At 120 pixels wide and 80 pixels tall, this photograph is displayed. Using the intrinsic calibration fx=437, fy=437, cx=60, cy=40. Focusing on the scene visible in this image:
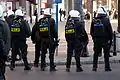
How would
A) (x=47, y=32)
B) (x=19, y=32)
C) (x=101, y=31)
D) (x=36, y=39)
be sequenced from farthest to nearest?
(x=36, y=39), (x=19, y=32), (x=47, y=32), (x=101, y=31)

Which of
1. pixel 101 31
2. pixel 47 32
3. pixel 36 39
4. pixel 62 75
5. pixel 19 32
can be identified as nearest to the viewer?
pixel 62 75

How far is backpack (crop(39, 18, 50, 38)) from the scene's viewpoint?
13625mm

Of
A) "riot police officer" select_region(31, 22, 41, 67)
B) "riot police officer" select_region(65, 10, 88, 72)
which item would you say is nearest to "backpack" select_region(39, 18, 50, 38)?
"riot police officer" select_region(31, 22, 41, 67)

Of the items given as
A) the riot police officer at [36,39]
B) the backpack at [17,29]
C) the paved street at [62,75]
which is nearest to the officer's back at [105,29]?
the paved street at [62,75]

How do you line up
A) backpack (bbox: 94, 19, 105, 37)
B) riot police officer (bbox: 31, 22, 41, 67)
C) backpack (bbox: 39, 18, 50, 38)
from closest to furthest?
backpack (bbox: 94, 19, 105, 37) → backpack (bbox: 39, 18, 50, 38) → riot police officer (bbox: 31, 22, 41, 67)

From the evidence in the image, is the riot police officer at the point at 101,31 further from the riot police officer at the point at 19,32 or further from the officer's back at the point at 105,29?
the riot police officer at the point at 19,32

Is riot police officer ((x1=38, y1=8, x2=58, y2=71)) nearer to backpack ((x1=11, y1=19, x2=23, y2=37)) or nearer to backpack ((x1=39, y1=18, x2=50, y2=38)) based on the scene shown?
backpack ((x1=39, y1=18, x2=50, y2=38))

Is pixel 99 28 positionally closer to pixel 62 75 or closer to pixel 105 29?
pixel 105 29

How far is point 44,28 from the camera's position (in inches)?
538

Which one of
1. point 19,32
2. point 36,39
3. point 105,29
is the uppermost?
point 105,29

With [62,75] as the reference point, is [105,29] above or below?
above

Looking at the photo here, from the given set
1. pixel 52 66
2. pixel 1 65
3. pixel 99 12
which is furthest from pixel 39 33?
pixel 1 65

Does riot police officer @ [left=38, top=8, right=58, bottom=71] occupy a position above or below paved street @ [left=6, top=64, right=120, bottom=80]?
above

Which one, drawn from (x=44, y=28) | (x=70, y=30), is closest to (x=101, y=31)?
(x=70, y=30)
